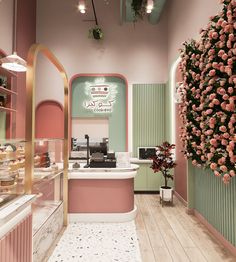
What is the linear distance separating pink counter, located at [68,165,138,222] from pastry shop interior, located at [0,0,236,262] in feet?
0.05

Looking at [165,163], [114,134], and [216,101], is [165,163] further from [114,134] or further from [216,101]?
[216,101]

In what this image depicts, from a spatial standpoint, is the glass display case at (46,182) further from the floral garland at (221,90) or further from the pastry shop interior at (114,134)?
the floral garland at (221,90)

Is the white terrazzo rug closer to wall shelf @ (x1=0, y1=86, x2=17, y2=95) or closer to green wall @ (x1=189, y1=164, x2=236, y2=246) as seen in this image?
green wall @ (x1=189, y1=164, x2=236, y2=246)

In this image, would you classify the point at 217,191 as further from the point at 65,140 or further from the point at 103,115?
the point at 103,115

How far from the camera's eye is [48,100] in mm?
6762

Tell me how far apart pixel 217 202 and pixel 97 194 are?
1.83m

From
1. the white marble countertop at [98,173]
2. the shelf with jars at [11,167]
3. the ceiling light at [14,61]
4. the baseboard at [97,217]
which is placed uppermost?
the ceiling light at [14,61]

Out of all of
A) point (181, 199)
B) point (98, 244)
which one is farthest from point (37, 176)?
point (181, 199)

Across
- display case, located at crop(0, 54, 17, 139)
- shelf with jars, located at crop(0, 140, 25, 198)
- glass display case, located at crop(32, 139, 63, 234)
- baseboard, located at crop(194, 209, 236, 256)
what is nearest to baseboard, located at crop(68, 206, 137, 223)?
glass display case, located at crop(32, 139, 63, 234)

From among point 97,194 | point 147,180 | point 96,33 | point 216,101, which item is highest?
point 96,33

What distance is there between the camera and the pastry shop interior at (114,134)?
88.4 inches

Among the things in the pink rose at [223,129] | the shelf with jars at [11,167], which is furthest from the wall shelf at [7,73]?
the pink rose at [223,129]

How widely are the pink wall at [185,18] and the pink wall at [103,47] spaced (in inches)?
20.3

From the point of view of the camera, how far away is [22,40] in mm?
5902
